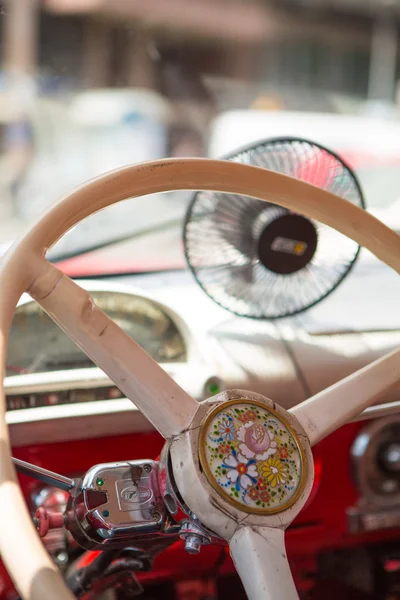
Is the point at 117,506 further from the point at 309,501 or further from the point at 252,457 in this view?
the point at 309,501

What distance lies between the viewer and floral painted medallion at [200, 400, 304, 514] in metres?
0.83

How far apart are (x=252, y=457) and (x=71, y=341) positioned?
2.05ft

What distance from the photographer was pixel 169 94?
1.96 meters

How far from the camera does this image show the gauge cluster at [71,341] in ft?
4.42

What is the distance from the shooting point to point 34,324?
140 centimetres

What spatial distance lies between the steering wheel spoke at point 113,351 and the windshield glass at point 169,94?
681 millimetres

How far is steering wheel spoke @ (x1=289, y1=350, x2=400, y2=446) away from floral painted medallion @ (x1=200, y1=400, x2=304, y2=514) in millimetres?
49

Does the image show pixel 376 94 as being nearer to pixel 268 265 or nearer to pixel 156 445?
pixel 268 265

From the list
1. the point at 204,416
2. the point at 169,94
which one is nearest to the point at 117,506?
the point at 204,416

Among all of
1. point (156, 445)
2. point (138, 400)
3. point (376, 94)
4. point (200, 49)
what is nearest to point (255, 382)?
point (156, 445)

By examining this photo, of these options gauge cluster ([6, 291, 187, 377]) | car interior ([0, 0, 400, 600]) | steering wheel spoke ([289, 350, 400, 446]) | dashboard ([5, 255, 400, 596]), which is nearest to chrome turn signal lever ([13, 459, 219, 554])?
car interior ([0, 0, 400, 600])

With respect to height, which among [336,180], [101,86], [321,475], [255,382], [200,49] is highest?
[200,49]

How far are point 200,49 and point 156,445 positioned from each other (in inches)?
46.5

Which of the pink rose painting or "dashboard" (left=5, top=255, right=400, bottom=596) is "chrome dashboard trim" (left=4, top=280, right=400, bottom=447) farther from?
the pink rose painting
